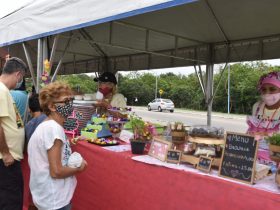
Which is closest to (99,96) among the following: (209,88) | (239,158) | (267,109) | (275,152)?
(267,109)

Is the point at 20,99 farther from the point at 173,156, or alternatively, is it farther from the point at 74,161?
the point at 173,156

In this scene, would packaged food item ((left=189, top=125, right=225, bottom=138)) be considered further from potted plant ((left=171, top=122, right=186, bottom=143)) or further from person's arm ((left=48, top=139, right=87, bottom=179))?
person's arm ((left=48, top=139, right=87, bottom=179))

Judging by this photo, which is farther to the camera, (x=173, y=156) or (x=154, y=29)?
(x=154, y=29)

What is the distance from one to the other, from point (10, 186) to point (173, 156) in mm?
1349

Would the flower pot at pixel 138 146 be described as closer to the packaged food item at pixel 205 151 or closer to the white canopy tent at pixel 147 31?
the packaged food item at pixel 205 151

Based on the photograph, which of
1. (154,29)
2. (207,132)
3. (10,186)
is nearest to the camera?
(207,132)

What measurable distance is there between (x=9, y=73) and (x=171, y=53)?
13.6ft

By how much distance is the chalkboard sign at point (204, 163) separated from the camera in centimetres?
173

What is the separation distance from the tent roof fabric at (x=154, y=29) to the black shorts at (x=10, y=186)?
134 cm

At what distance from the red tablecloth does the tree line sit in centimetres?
1585

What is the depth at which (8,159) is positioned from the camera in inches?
91.2

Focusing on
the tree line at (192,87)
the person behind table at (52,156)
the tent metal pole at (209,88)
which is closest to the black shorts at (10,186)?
the person behind table at (52,156)

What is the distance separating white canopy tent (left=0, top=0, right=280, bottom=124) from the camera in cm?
273

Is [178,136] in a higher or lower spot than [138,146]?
higher
